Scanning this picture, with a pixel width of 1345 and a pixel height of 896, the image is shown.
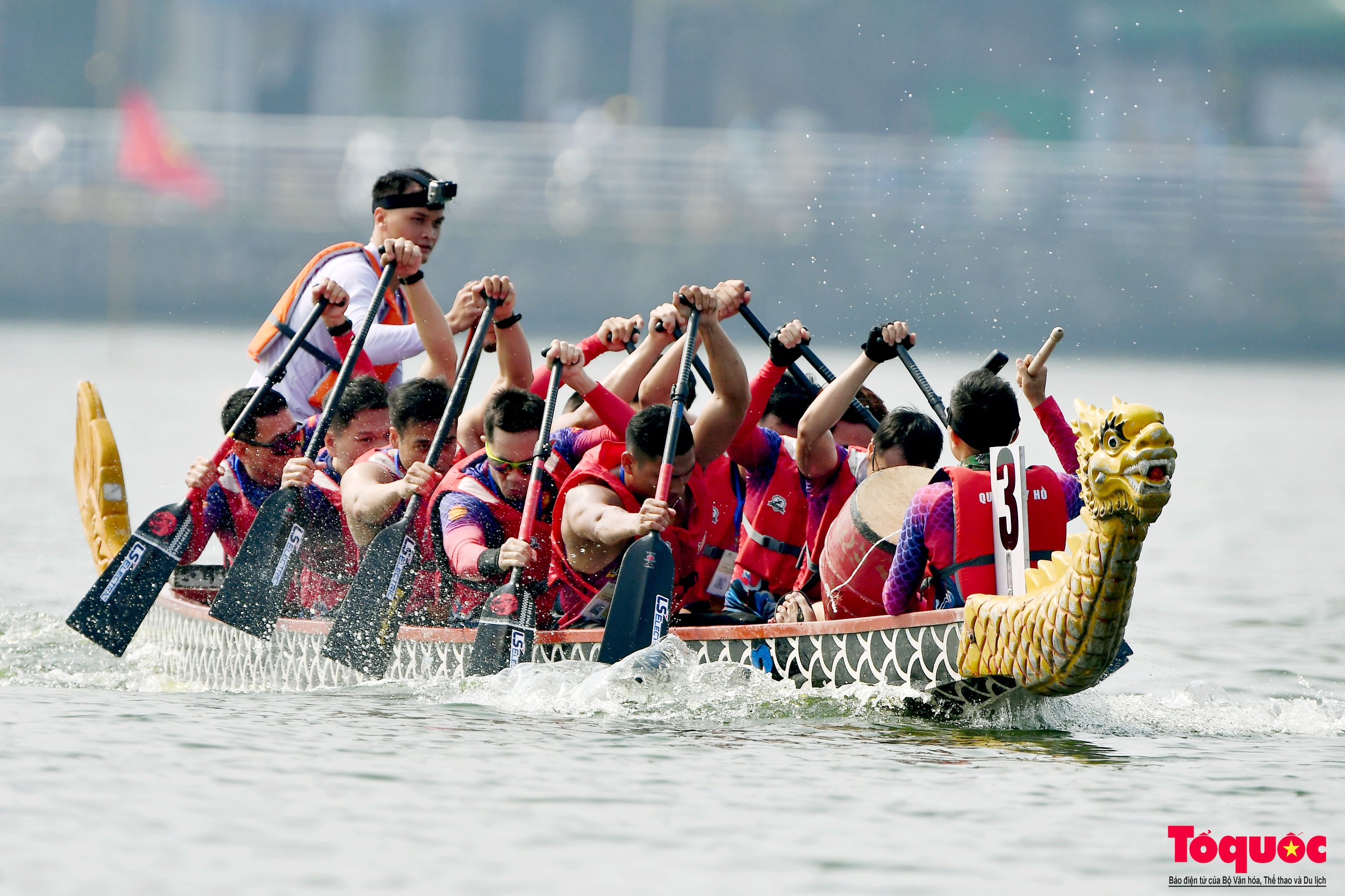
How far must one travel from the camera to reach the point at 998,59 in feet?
119

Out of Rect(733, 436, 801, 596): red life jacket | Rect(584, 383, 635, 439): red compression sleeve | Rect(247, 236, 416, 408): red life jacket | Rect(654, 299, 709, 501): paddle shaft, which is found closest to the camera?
Rect(654, 299, 709, 501): paddle shaft

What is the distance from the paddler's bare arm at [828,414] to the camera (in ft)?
22.6

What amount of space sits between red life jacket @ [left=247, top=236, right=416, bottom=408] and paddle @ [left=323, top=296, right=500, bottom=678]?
4.26ft

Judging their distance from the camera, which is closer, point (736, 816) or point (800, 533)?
point (736, 816)

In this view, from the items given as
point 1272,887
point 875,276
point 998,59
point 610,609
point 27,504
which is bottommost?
point 1272,887

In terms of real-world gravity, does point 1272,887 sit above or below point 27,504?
below

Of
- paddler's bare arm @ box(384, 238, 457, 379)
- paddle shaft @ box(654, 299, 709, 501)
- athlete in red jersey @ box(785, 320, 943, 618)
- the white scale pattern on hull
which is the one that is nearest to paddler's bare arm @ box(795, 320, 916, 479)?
athlete in red jersey @ box(785, 320, 943, 618)

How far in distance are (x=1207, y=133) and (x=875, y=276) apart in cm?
716

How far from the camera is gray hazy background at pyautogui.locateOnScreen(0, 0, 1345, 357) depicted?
31.3 meters

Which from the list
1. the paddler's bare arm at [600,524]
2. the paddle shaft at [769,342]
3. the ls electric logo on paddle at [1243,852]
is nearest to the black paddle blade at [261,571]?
the paddler's bare arm at [600,524]

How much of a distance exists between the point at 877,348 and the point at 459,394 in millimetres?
1675

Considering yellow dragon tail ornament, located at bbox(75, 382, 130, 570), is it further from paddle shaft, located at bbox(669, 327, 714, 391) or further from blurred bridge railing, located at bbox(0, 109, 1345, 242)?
blurred bridge railing, located at bbox(0, 109, 1345, 242)

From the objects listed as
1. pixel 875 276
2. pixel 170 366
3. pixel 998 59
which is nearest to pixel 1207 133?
pixel 998 59

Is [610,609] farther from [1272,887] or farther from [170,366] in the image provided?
[170,366]
